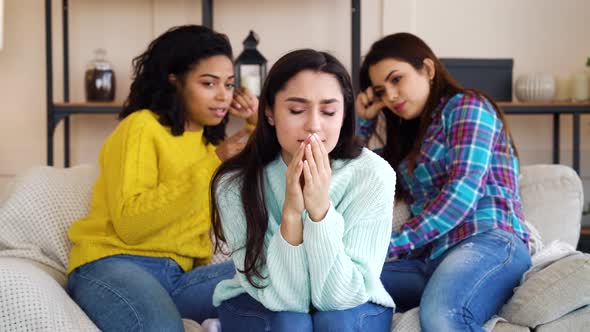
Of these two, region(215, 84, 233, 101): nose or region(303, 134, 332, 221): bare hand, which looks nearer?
region(303, 134, 332, 221): bare hand

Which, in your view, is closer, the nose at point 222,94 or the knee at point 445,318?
the knee at point 445,318

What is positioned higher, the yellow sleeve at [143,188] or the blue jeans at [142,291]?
the yellow sleeve at [143,188]

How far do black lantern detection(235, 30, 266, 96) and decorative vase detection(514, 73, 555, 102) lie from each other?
4.44 ft

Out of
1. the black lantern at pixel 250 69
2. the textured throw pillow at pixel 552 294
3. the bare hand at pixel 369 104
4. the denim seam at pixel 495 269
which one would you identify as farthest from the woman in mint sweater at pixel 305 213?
the black lantern at pixel 250 69

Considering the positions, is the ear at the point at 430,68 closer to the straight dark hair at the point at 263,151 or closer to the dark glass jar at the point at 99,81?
the straight dark hair at the point at 263,151

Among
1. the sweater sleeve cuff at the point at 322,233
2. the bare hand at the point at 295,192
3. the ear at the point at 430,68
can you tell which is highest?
the ear at the point at 430,68

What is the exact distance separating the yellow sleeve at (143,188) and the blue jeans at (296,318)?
33 centimetres

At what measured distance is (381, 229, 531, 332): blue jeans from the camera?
172cm

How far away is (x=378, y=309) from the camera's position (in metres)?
1.62

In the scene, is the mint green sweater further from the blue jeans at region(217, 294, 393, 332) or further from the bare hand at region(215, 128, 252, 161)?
the bare hand at region(215, 128, 252, 161)

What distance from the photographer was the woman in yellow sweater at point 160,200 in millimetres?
1794

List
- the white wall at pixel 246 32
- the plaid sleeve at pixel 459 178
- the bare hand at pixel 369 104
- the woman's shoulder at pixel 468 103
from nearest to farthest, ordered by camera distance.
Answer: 1. the plaid sleeve at pixel 459 178
2. the woman's shoulder at pixel 468 103
3. the bare hand at pixel 369 104
4. the white wall at pixel 246 32

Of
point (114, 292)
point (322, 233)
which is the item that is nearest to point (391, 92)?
point (322, 233)

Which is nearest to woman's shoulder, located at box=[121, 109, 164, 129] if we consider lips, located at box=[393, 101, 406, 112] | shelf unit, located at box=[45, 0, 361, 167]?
lips, located at box=[393, 101, 406, 112]
